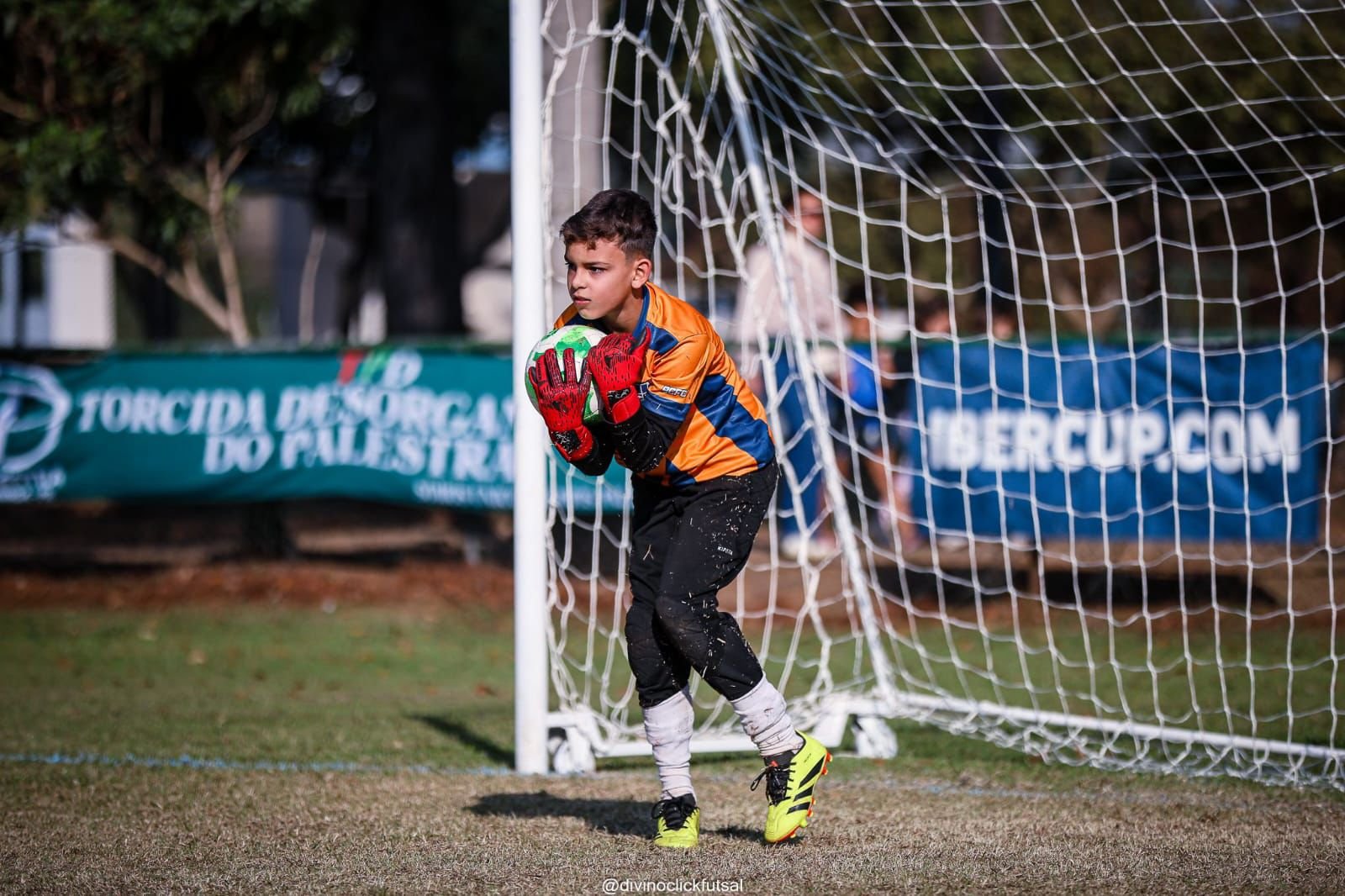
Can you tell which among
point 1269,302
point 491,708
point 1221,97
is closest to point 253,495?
point 491,708

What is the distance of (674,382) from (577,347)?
30cm

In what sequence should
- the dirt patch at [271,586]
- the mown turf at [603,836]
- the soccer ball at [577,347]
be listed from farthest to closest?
1. the dirt patch at [271,586]
2. the soccer ball at [577,347]
3. the mown turf at [603,836]

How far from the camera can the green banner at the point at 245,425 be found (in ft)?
34.6

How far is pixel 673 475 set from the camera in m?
4.24

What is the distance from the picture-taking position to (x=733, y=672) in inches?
165

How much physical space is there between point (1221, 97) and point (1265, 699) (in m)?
14.0

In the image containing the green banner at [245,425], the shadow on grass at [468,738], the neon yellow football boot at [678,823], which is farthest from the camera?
the green banner at [245,425]

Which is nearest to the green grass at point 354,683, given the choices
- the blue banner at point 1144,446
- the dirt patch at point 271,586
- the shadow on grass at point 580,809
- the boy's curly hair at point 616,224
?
the dirt patch at point 271,586

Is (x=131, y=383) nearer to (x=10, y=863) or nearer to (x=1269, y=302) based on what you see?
(x=10, y=863)

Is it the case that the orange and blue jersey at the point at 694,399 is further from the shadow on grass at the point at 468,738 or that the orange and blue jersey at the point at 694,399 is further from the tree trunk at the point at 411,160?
the tree trunk at the point at 411,160

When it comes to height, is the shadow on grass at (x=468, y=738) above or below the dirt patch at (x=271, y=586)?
below

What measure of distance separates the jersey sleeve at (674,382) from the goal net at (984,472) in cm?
181

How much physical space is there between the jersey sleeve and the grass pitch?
131 cm

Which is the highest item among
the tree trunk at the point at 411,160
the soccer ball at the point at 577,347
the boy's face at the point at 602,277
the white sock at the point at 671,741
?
the tree trunk at the point at 411,160
